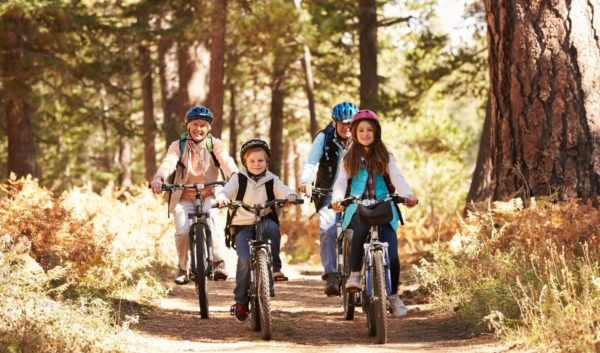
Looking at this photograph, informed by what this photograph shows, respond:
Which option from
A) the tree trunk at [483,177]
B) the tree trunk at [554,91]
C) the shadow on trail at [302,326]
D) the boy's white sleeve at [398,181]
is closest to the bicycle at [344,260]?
the shadow on trail at [302,326]

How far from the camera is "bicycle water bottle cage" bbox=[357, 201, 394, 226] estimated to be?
343 inches

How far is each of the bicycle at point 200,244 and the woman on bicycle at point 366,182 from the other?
77.7 inches

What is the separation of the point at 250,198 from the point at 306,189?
562mm

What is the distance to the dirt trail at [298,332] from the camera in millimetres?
8562

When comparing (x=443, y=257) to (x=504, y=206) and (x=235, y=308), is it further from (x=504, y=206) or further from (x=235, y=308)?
(x=235, y=308)

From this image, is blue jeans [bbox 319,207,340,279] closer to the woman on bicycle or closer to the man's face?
the man's face

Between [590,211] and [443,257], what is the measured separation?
7.65ft

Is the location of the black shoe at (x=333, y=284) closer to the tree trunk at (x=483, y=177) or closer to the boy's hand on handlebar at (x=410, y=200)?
the boy's hand on handlebar at (x=410, y=200)

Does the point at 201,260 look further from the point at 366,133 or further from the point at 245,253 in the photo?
the point at 366,133

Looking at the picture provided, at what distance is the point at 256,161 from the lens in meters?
9.61

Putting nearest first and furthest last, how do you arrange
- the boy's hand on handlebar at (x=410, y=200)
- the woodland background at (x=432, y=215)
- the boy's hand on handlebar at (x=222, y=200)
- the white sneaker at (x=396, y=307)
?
the woodland background at (x=432, y=215) < the boy's hand on handlebar at (x=410, y=200) < the white sneaker at (x=396, y=307) < the boy's hand on handlebar at (x=222, y=200)

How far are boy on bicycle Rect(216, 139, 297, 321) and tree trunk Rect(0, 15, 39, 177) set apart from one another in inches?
432

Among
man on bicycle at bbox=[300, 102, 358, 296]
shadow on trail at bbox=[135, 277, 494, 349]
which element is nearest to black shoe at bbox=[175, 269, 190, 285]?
shadow on trail at bbox=[135, 277, 494, 349]

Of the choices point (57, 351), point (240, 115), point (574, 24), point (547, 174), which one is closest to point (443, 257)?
point (547, 174)
